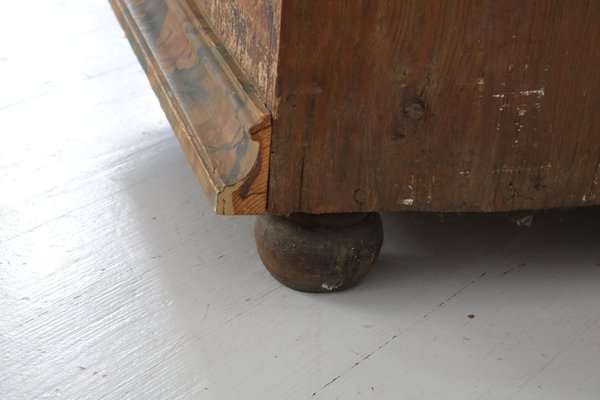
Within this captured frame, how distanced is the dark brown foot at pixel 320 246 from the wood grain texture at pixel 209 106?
11 centimetres

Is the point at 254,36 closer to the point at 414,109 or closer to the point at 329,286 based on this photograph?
the point at 414,109

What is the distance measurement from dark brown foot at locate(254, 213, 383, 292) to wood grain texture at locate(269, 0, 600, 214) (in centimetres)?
6

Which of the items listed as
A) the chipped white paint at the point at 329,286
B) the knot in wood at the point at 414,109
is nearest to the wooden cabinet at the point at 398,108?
the knot in wood at the point at 414,109

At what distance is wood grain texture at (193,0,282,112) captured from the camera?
1170 mm

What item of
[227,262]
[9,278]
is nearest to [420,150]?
[227,262]

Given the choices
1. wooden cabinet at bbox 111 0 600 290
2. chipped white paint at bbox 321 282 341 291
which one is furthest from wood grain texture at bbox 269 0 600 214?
chipped white paint at bbox 321 282 341 291

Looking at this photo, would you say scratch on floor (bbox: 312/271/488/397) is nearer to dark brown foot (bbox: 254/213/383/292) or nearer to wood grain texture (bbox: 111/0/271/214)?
dark brown foot (bbox: 254/213/383/292)

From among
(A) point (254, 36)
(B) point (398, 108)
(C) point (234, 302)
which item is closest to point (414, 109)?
(B) point (398, 108)

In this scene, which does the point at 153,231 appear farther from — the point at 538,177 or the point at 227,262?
the point at 538,177

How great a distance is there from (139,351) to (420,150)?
0.45m

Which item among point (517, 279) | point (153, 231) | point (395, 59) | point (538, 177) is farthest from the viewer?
point (153, 231)

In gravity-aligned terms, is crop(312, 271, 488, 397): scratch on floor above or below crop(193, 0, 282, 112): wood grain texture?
below

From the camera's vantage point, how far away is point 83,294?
1.37 meters

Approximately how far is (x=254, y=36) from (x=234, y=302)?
1.23 feet
